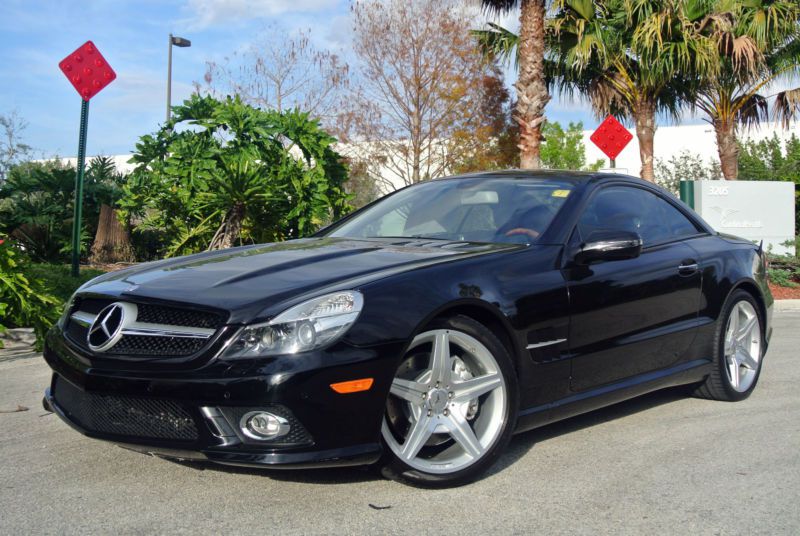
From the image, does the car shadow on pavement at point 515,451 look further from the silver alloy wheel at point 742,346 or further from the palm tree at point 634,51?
the palm tree at point 634,51

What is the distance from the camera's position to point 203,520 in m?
3.46

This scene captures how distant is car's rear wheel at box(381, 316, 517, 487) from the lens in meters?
3.76

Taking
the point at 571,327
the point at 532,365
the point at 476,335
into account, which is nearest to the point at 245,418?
the point at 476,335

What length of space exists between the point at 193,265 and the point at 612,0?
58.0 ft

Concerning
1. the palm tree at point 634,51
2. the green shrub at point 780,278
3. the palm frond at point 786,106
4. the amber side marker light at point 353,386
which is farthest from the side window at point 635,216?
the palm frond at point 786,106

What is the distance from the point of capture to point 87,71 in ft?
30.6

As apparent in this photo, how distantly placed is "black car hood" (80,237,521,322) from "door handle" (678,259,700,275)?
1305 millimetres

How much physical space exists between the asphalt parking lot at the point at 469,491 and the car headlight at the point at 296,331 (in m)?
0.67

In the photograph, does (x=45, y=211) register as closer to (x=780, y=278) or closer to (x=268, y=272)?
(x=268, y=272)

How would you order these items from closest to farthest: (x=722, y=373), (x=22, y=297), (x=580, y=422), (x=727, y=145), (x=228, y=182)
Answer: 1. (x=580, y=422)
2. (x=722, y=373)
3. (x=22, y=297)
4. (x=228, y=182)
5. (x=727, y=145)

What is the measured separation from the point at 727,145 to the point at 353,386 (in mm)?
21337

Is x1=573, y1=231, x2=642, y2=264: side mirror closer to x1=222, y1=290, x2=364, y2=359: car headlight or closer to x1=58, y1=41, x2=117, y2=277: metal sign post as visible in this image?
x1=222, y1=290, x2=364, y2=359: car headlight

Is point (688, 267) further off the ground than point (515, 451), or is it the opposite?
point (688, 267)

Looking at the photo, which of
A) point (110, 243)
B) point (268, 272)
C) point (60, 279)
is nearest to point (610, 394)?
point (268, 272)
